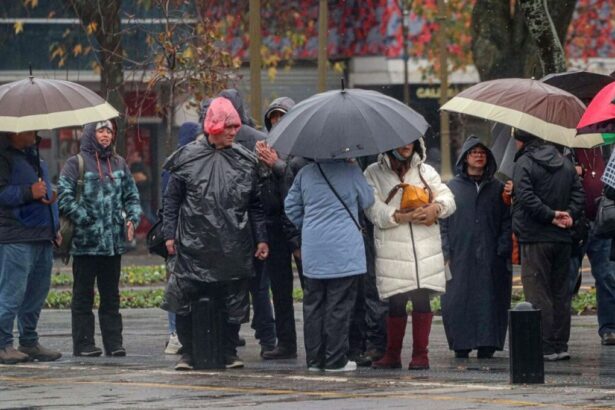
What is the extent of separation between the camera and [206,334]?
40.9 ft

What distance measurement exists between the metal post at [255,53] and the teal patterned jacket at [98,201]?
24.4ft

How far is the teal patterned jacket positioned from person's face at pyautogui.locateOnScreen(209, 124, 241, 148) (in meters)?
1.56

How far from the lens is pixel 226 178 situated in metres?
12.4

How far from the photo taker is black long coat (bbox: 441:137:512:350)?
13.3 metres

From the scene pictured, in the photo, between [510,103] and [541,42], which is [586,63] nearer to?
[541,42]

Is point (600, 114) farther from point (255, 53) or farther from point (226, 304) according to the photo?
point (255, 53)

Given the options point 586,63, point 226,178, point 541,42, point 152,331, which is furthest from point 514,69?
point 586,63

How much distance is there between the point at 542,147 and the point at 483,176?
0.53 meters

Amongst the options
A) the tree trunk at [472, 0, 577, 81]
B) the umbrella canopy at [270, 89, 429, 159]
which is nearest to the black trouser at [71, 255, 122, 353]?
the umbrella canopy at [270, 89, 429, 159]

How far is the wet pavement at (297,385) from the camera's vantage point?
1027 centimetres

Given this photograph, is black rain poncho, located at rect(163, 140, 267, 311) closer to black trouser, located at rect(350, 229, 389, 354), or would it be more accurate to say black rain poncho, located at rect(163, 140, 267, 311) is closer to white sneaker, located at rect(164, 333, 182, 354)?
black trouser, located at rect(350, 229, 389, 354)

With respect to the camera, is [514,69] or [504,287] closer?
[504,287]

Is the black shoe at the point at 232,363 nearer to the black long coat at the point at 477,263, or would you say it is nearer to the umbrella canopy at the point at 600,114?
the black long coat at the point at 477,263

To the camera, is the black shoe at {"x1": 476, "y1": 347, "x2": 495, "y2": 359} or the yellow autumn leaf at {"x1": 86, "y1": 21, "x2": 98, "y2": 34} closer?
the black shoe at {"x1": 476, "y1": 347, "x2": 495, "y2": 359}
